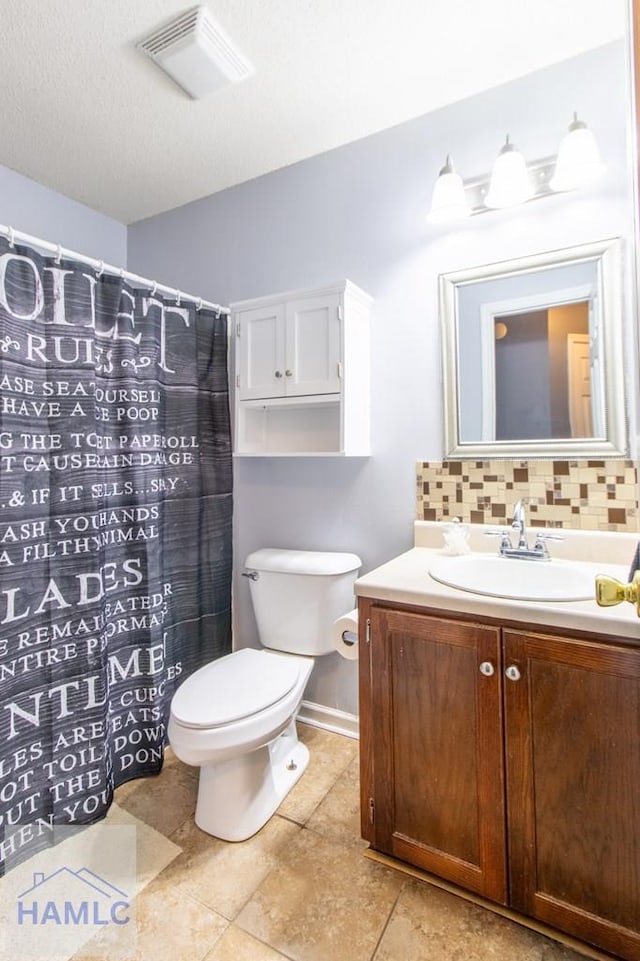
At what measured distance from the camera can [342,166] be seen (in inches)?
73.6

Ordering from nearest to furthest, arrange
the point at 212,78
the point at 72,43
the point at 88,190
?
the point at 72,43, the point at 212,78, the point at 88,190

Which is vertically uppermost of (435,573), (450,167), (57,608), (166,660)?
(450,167)

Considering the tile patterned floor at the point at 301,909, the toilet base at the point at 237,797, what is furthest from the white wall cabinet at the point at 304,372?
the tile patterned floor at the point at 301,909

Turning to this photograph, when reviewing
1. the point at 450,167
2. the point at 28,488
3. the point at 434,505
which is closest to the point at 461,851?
the point at 434,505

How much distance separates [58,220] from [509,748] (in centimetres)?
283

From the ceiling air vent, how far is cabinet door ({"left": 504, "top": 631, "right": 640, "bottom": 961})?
1.89 metres

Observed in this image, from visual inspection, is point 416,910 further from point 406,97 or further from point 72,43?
point 72,43

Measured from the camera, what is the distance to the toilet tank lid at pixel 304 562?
1705mm

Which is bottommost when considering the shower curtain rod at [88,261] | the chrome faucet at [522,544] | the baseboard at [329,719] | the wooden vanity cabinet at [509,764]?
the baseboard at [329,719]

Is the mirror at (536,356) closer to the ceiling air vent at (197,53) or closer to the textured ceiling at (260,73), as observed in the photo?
the textured ceiling at (260,73)

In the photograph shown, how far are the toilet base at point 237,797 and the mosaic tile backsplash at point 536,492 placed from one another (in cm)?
101

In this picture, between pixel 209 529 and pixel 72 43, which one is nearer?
pixel 72 43

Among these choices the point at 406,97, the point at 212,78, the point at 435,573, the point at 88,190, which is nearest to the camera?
the point at 435,573

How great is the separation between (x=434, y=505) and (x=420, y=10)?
1.50 m
